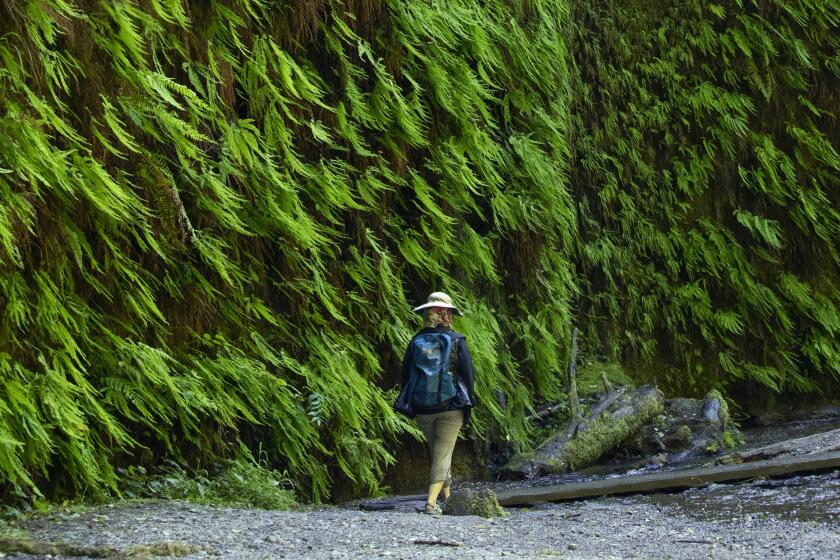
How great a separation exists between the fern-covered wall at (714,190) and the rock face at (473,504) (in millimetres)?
5680

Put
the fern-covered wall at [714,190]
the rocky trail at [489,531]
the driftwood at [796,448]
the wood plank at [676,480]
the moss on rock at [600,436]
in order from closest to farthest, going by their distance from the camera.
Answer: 1. the rocky trail at [489,531]
2. the wood plank at [676,480]
3. the driftwood at [796,448]
4. the moss on rock at [600,436]
5. the fern-covered wall at [714,190]

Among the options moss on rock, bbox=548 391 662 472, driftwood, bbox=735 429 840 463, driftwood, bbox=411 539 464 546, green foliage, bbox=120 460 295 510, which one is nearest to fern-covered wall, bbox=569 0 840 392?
moss on rock, bbox=548 391 662 472

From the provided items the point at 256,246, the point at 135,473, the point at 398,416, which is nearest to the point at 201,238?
the point at 256,246

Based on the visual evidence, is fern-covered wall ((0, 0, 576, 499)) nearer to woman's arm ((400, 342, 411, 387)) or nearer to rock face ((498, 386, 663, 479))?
rock face ((498, 386, 663, 479))

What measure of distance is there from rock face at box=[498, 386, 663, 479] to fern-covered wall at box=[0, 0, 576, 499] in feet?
1.35

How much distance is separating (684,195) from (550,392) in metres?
3.59

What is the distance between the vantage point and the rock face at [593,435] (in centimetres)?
927

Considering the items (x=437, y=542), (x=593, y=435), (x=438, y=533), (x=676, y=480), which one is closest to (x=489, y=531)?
(x=438, y=533)

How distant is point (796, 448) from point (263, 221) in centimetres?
449

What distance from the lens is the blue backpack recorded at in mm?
6805

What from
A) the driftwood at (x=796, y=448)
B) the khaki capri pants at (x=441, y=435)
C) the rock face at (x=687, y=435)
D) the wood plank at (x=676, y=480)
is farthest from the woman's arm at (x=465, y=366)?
the rock face at (x=687, y=435)

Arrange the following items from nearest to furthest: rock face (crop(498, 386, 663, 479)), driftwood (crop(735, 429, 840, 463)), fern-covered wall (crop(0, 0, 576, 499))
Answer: fern-covered wall (crop(0, 0, 576, 499)) < driftwood (crop(735, 429, 840, 463)) < rock face (crop(498, 386, 663, 479))

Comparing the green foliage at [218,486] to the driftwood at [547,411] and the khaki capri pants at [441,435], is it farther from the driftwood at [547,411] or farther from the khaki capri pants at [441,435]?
the driftwood at [547,411]

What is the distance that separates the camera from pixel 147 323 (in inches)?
253
